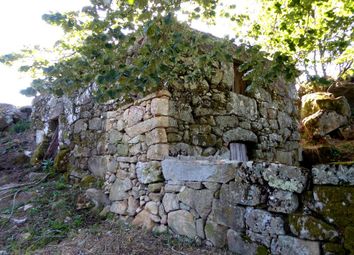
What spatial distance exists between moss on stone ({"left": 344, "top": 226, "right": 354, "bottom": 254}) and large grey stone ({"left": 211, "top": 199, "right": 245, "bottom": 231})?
820 mm

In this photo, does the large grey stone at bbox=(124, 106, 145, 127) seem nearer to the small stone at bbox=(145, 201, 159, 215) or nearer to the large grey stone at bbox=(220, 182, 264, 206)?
the small stone at bbox=(145, 201, 159, 215)

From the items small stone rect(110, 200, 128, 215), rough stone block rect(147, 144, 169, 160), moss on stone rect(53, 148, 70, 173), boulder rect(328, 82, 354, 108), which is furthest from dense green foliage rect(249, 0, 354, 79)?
moss on stone rect(53, 148, 70, 173)

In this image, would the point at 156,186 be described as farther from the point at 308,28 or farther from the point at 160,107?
the point at 308,28

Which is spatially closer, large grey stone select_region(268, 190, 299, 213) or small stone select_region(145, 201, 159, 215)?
large grey stone select_region(268, 190, 299, 213)

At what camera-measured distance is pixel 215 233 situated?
9.14 feet

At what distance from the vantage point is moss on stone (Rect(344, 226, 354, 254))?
190cm

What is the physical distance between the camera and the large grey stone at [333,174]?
1965mm

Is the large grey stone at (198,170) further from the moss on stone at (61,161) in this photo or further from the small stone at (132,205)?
the moss on stone at (61,161)

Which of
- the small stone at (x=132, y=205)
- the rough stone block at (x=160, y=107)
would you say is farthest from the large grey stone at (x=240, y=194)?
the small stone at (x=132, y=205)

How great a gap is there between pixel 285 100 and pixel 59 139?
4775 millimetres

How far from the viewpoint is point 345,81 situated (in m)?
10.6

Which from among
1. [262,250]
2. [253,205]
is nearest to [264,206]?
[253,205]

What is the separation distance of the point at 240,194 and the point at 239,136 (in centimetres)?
190

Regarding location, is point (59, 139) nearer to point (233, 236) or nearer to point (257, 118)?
point (257, 118)
